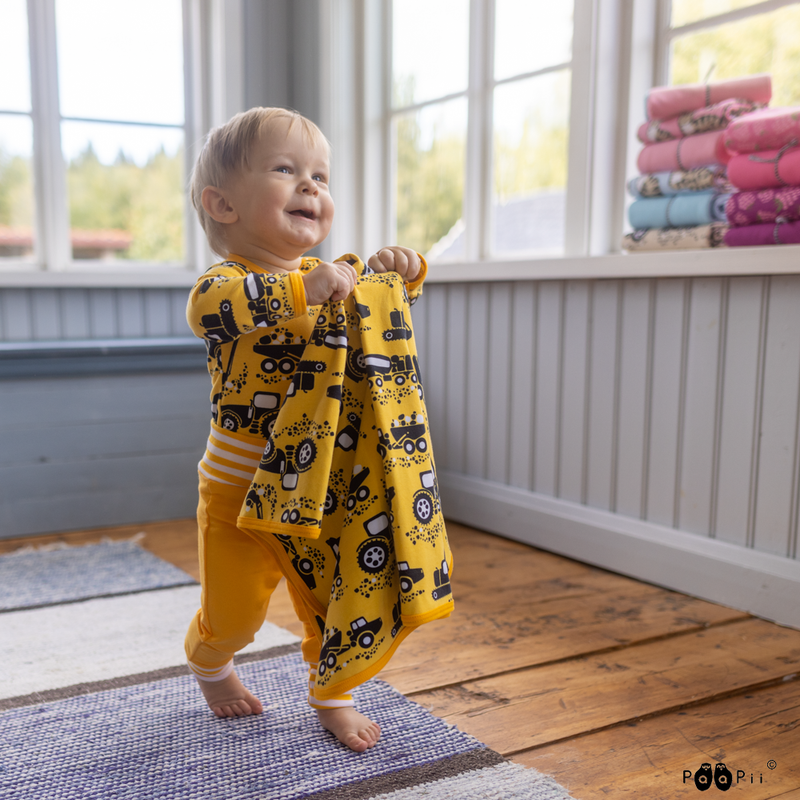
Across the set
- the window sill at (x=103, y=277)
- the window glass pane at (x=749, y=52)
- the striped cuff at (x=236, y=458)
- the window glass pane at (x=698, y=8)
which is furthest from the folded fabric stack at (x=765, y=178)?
the window sill at (x=103, y=277)

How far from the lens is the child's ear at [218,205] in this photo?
3.76 feet

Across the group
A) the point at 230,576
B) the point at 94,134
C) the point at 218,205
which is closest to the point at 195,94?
the point at 94,134

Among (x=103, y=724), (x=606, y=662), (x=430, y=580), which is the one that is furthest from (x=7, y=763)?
(x=606, y=662)

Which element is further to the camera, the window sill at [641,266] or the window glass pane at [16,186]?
the window glass pane at [16,186]

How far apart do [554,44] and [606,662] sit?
1567 millimetres

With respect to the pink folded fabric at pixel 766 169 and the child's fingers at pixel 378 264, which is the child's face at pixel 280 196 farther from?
the pink folded fabric at pixel 766 169

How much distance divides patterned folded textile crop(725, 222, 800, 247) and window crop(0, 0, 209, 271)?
6.01ft

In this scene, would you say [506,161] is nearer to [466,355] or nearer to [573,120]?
[573,120]

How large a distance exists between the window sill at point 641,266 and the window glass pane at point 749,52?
370 millimetres

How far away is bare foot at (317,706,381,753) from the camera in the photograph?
3.82 ft

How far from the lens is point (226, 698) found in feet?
4.17

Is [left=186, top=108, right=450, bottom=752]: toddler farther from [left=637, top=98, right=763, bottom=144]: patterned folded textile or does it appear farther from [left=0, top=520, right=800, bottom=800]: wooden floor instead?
[left=637, top=98, right=763, bottom=144]: patterned folded textile

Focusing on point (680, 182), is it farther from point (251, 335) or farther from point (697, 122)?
point (251, 335)

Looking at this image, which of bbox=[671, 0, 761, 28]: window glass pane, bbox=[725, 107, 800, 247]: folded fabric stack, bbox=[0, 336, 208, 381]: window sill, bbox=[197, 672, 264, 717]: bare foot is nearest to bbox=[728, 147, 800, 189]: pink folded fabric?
bbox=[725, 107, 800, 247]: folded fabric stack
